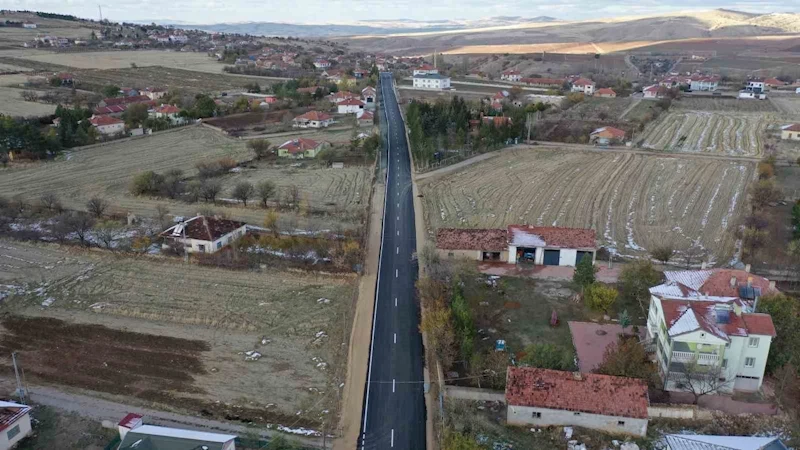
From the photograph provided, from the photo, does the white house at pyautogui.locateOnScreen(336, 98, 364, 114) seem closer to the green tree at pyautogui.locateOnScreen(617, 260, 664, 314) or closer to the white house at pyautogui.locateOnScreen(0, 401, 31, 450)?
the green tree at pyautogui.locateOnScreen(617, 260, 664, 314)

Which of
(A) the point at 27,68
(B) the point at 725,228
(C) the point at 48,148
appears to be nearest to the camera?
(B) the point at 725,228

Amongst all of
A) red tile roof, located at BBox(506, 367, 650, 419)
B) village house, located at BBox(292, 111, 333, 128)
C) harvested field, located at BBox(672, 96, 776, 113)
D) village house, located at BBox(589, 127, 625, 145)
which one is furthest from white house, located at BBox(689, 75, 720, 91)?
red tile roof, located at BBox(506, 367, 650, 419)

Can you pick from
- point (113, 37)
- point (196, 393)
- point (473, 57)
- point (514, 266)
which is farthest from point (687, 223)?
point (113, 37)

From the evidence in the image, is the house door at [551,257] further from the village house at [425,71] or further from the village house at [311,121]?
the village house at [425,71]

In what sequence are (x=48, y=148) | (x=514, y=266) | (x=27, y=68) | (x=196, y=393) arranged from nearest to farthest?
(x=196, y=393) → (x=514, y=266) → (x=48, y=148) → (x=27, y=68)

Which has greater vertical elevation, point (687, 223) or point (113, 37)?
point (113, 37)

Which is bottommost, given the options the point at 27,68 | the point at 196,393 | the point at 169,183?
the point at 196,393

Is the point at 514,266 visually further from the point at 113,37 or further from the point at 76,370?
the point at 113,37

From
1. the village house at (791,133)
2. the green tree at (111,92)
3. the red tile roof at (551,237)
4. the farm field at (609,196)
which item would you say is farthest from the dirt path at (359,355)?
the green tree at (111,92)
